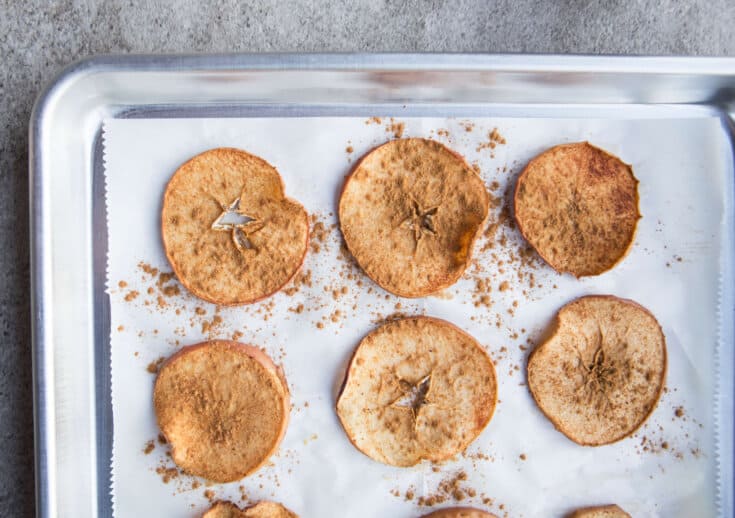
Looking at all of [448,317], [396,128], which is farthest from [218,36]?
[448,317]

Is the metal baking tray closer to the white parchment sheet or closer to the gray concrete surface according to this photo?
the white parchment sheet

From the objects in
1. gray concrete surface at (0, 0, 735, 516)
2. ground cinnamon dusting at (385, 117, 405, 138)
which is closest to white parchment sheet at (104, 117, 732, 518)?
ground cinnamon dusting at (385, 117, 405, 138)

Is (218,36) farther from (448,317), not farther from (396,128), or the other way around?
(448,317)

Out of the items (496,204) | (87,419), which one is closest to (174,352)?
(87,419)

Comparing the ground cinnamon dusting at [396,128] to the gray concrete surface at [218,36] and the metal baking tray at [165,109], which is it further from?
the gray concrete surface at [218,36]

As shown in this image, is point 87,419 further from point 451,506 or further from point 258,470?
point 451,506

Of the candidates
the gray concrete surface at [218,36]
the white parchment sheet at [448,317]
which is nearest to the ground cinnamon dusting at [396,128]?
the white parchment sheet at [448,317]

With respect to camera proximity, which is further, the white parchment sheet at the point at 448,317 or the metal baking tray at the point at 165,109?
the white parchment sheet at the point at 448,317
